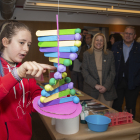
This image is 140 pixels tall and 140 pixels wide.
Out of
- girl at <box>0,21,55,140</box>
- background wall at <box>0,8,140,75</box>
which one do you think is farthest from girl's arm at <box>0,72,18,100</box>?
background wall at <box>0,8,140,75</box>

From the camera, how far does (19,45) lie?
0.82 metres

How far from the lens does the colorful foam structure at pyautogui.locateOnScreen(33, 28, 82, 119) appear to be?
69cm

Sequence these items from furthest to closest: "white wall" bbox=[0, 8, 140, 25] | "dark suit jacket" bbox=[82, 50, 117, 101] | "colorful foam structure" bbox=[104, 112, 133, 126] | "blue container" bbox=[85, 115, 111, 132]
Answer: "white wall" bbox=[0, 8, 140, 25]
"dark suit jacket" bbox=[82, 50, 117, 101]
"colorful foam structure" bbox=[104, 112, 133, 126]
"blue container" bbox=[85, 115, 111, 132]

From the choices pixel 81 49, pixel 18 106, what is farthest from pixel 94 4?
pixel 18 106

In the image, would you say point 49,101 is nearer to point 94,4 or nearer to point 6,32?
point 6,32

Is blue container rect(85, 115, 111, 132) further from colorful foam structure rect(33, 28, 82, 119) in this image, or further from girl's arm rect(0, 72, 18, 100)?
girl's arm rect(0, 72, 18, 100)

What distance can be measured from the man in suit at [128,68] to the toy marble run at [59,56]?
5.94 feet

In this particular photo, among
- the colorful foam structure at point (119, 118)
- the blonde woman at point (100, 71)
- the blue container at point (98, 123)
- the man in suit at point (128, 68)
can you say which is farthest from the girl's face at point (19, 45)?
the man in suit at point (128, 68)

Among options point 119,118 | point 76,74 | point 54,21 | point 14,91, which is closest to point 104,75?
point 119,118

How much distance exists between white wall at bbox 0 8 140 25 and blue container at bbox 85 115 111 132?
4.55 m

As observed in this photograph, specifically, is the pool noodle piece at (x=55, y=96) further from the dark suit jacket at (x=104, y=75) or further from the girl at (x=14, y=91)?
the dark suit jacket at (x=104, y=75)

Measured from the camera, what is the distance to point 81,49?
3.40 meters

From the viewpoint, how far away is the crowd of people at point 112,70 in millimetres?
2333

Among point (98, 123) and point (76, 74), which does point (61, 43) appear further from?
point (76, 74)
